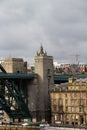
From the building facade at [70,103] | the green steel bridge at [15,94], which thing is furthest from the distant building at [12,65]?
the building facade at [70,103]

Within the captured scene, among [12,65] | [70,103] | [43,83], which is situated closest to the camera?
[70,103]

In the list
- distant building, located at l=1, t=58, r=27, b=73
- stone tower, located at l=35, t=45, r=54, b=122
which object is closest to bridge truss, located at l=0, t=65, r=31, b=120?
stone tower, located at l=35, t=45, r=54, b=122

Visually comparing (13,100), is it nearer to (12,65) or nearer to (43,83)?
(43,83)

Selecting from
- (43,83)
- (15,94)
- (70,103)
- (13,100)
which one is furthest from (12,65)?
(70,103)

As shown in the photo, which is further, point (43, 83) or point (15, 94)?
point (43, 83)

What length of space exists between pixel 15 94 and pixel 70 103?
1312cm

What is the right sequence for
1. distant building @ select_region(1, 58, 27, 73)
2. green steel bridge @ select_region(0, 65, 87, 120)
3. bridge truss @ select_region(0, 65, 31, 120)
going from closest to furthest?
green steel bridge @ select_region(0, 65, 87, 120) < bridge truss @ select_region(0, 65, 31, 120) < distant building @ select_region(1, 58, 27, 73)

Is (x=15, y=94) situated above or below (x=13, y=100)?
above

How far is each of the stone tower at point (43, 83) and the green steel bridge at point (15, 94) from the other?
2490 millimetres

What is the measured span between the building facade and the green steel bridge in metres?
6.81

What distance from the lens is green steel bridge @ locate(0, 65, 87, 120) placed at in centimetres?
12500

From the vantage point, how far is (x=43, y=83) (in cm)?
13112

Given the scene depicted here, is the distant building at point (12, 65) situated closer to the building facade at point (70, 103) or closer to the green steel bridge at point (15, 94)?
the green steel bridge at point (15, 94)

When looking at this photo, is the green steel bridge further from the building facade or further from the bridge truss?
the building facade
